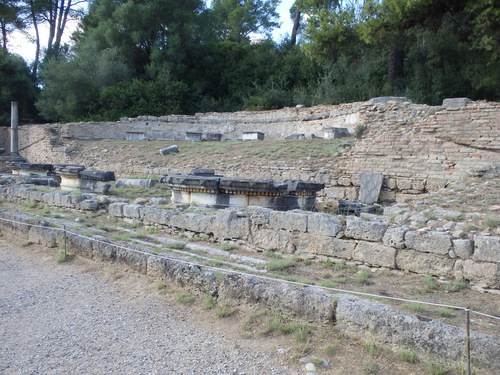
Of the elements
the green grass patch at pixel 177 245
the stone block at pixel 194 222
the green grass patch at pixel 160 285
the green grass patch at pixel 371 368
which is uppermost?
the stone block at pixel 194 222

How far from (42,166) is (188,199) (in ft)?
30.1

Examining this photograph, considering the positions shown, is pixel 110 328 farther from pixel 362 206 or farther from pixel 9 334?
pixel 362 206

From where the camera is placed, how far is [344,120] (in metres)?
17.3

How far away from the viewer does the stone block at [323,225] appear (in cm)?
548

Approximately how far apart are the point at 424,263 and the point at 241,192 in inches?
166

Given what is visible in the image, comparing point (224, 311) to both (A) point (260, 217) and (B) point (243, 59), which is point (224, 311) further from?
(B) point (243, 59)

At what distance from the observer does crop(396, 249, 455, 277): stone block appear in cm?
460

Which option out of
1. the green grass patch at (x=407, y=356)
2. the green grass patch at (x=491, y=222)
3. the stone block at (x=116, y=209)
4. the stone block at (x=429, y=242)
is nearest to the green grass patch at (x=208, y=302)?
the green grass patch at (x=407, y=356)

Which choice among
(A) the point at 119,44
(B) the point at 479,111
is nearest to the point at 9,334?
(B) the point at 479,111

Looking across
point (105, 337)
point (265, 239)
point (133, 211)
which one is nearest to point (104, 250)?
point (105, 337)

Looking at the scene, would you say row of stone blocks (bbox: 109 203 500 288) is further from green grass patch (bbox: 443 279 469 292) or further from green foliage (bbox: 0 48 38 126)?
green foliage (bbox: 0 48 38 126)

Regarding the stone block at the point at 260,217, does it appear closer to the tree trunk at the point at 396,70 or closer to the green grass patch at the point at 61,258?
the green grass patch at the point at 61,258

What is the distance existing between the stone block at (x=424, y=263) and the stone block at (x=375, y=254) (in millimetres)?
86

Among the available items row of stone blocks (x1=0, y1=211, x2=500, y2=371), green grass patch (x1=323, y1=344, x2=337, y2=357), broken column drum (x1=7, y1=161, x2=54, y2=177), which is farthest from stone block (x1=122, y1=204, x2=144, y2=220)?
broken column drum (x1=7, y1=161, x2=54, y2=177)
